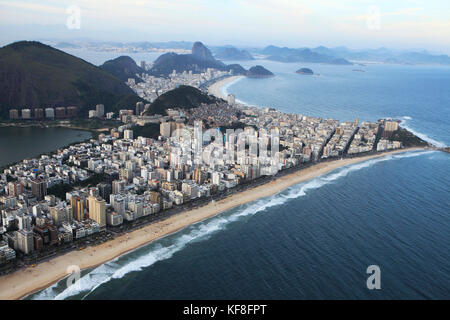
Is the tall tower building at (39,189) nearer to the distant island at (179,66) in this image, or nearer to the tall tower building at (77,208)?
the tall tower building at (77,208)

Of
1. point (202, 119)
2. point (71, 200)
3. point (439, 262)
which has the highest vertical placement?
point (202, 119)

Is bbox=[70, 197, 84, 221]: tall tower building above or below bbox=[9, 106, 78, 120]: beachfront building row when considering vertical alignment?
below

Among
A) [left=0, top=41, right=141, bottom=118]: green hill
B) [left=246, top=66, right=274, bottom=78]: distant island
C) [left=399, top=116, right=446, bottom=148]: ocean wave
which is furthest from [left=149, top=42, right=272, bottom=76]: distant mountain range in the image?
[left=399, top=116, right=446, bottom=148]: ocean wave

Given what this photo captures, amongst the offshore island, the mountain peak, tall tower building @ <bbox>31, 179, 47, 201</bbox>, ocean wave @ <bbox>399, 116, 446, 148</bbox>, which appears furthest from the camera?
the mountain peak

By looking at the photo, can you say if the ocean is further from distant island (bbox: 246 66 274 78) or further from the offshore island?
distant island (bbox: 246 66 274 78)

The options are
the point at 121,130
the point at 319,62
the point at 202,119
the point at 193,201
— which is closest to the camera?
the point at 193,201

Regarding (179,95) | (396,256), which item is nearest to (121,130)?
(179,95)

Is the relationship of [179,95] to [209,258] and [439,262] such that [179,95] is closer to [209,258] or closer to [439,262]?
[209,258]

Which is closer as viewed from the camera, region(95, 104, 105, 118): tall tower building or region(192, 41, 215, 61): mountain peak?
region(95, 104, 105, 118): tall tower building
